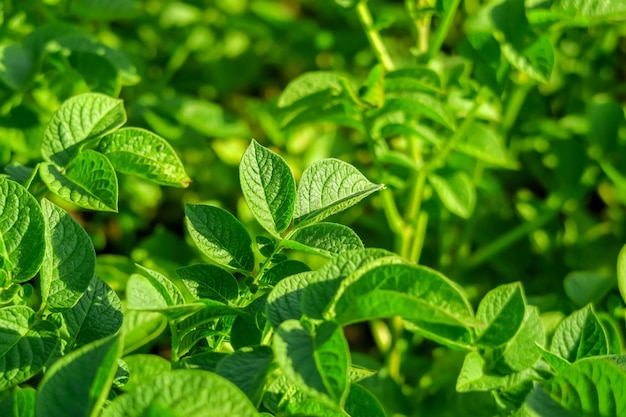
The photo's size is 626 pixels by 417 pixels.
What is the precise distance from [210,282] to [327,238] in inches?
5.1

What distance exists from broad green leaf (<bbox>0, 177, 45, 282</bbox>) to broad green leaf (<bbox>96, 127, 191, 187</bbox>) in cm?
20

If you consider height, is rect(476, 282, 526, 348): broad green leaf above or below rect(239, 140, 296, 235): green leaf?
below

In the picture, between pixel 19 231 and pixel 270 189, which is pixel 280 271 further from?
pixel 19 231

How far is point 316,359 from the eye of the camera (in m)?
0.63

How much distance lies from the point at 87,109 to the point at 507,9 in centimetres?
68

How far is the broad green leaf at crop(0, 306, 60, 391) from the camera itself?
74cm

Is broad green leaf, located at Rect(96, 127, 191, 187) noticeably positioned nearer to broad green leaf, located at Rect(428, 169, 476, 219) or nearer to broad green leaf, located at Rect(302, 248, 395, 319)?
broad green leaf, located at Rect(302, 248, 395, 319)

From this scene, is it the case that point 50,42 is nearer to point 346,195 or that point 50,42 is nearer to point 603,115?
point 346,195

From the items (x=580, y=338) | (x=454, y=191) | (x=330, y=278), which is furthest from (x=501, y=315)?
(x=454, y=191)

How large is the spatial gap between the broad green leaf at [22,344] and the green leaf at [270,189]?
23cm

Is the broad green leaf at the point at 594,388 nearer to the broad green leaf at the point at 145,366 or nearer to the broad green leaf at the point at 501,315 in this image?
the broad green leaf at the point at 501,315

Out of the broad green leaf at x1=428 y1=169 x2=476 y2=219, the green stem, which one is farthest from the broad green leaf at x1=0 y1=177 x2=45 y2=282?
the broad green leaf at x1=428 y1=169 x2=476 y2=219

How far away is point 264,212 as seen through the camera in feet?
2.66

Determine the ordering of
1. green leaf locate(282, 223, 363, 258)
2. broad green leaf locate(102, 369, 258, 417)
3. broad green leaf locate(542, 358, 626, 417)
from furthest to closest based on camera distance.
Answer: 1. green leaf locate(282, 223, 363, 258)
2. broad green leaf locate(542, 358, 626, 417)
3. broad green leaf locate(102, 369, 258, 417)
